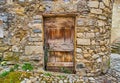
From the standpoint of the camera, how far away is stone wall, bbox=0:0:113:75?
5164mm

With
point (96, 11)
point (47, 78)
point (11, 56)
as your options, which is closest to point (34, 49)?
point (11, 56)

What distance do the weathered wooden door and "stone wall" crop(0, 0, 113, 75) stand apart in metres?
0.21

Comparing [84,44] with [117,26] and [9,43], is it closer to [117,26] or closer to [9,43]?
[9,43]

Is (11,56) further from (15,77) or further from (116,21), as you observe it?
(116,21)

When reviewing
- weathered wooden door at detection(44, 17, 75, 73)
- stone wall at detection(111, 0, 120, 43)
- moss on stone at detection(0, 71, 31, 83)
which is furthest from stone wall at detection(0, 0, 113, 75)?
stone wall at detection(111, 0, 120, 43)

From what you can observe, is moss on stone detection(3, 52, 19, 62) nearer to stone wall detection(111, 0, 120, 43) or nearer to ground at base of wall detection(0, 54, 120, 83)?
ground at base of wall detection(0, 54, 120, 83)

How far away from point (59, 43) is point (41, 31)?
0.57m

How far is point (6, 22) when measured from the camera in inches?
208

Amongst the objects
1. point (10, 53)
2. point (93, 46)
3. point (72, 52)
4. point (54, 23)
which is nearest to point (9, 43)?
point (10, 53)

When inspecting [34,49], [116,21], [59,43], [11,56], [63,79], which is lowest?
[63,79]

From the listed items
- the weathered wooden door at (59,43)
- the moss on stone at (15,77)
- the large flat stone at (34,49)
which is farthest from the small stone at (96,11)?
the moss on stone at (15,77)

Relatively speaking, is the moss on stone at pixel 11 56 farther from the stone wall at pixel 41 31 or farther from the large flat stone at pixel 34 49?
the large flat stone at pixel 34 49

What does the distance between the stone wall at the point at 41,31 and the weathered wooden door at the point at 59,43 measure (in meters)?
0.21

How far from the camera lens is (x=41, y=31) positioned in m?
5.21
